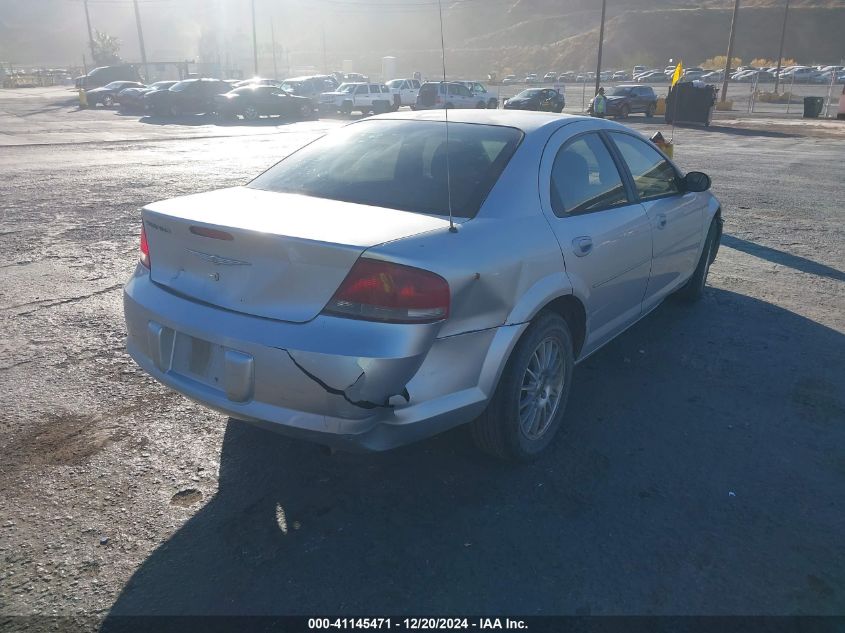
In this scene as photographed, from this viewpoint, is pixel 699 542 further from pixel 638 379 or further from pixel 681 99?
pixel 681 99

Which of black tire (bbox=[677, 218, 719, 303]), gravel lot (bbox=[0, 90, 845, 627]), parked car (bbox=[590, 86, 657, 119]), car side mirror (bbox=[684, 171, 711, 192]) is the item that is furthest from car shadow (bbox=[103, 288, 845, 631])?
parked car (bbox=[590, 86, 657, 119])

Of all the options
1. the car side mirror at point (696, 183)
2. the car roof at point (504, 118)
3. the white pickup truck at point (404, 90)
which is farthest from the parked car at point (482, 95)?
the car roof at point (504, 118)

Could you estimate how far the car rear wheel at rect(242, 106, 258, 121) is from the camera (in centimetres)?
3030

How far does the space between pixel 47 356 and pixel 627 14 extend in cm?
12735

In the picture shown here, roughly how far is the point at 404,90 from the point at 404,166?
35.1 m

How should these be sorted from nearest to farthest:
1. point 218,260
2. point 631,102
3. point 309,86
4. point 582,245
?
point 218,260
point 582,245
point 631,102
point 309,86

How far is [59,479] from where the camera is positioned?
3.17m

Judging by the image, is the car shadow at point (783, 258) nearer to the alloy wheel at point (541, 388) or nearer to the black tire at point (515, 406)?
the alloy wheel at point (541, 388)

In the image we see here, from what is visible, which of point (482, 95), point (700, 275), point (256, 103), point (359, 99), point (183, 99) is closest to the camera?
point (700, 275)

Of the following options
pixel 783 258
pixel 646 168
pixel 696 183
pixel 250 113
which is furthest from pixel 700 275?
pixel 250 113

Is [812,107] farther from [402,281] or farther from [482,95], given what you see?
[402,281]

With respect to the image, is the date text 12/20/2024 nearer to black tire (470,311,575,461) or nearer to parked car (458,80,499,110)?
black tire (470,311,575,461)

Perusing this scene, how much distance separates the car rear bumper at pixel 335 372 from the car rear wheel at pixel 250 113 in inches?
1165

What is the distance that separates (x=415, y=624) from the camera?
240cm
